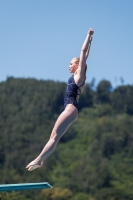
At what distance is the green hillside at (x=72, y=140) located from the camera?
7631 cm

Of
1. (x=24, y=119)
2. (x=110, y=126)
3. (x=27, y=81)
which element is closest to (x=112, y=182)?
(x=110, y=126)

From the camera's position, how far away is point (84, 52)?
9.73 meters

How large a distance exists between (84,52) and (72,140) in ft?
284

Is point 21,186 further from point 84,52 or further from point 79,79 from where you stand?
point 84,52

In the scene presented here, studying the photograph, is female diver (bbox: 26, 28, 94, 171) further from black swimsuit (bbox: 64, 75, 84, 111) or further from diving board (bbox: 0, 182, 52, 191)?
diving board (bbox: 0, 182, 52, 191)

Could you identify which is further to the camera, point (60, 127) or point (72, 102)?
point (72, 102)

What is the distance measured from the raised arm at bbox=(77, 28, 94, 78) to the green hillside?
4984 centimetres

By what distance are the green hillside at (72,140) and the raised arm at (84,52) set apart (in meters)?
49.8

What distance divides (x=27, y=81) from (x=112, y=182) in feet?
140

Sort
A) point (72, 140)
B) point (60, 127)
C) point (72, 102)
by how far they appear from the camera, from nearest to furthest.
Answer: point (60, 127), point (72, 102), point (72, 140)

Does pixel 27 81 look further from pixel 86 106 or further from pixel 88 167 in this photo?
pixel 88 167

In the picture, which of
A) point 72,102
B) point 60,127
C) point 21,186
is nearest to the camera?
point 21,186

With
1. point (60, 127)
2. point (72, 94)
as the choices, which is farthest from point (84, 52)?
point (60, 127)

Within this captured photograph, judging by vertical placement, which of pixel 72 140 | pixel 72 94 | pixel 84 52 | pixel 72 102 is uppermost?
pixel 84 52
